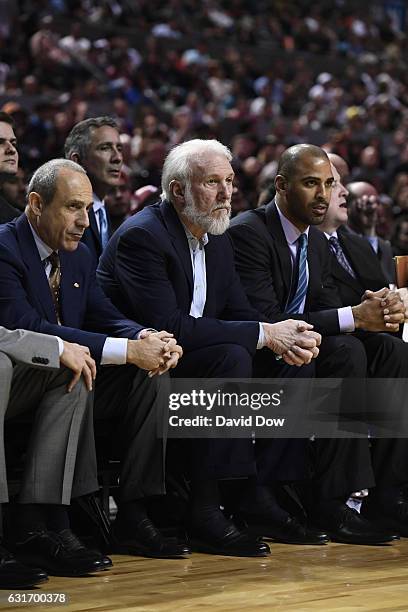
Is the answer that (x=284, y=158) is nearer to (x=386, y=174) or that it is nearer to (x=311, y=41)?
(x=386, y=174)

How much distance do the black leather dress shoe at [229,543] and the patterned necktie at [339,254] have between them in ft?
5.16

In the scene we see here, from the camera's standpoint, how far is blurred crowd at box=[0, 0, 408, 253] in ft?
37.3

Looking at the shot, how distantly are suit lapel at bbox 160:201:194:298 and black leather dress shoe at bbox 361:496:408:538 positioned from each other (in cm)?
109

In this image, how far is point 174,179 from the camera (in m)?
4.05

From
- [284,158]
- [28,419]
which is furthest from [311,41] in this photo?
[28,419]


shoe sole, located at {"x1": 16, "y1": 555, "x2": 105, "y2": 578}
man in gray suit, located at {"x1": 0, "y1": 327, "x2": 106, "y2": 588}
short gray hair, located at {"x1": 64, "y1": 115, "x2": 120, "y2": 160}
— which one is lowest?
shoe sole, located at {"x1": 16, "y1": 555, "x2": 105, "y2": 578}

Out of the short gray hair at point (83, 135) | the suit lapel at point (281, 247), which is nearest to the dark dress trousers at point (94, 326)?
the suit lapel at point (281, 247)

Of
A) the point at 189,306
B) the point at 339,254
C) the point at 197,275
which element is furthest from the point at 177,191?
the point at 339,254

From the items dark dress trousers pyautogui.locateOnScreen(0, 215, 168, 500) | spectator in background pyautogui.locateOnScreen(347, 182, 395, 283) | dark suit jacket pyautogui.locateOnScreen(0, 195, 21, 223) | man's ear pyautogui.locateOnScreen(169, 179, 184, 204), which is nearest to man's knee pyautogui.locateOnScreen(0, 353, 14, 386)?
dark dress trousers pyautogui.locateOnScreen(0, 215, 168, 500)

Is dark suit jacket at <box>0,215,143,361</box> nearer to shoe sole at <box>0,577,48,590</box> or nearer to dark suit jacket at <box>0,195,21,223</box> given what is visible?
dark suit jacket at <box>0,195,21,223</box>

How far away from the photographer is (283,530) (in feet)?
12.6

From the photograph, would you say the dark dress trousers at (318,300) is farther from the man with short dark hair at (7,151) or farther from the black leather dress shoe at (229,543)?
the man with short dark hair at (7,151)

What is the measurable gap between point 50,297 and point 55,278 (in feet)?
0.32

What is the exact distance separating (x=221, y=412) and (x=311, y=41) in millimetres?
15858
